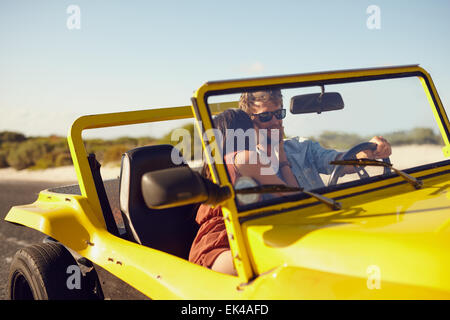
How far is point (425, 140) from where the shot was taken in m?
2.85

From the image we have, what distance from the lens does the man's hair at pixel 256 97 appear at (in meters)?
2.32

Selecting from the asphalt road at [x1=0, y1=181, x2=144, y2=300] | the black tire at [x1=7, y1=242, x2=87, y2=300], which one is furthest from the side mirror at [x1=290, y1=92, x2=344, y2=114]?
the black tire at [x1=7, y1=242, x2=87, y2=300]

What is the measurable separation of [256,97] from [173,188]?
2.52ft

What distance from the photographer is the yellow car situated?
1765 mm

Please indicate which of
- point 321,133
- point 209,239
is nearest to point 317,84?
point 321,133

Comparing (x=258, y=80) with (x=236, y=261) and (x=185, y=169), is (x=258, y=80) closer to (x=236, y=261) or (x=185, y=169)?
(x=185, y=169)

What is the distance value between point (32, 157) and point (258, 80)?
2815 centimetres

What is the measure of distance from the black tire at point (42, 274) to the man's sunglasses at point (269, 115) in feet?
4.65

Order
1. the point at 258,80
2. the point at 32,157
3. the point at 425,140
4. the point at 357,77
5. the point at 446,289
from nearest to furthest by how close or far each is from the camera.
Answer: the point at 446,289, the point at 258,80, the point at 357,77, the point at 425,140, the point at 32,157

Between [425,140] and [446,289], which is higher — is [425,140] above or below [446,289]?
above

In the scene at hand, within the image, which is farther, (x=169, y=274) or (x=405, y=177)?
(x=405, y=177)

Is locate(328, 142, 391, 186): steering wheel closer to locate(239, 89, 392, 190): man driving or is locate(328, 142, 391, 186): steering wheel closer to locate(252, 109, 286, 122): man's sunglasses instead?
locate(239, 89, 392, 190): man driving

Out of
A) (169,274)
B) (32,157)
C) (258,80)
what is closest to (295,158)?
(258,80)

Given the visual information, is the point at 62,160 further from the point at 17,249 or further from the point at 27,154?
the point at 17,249
